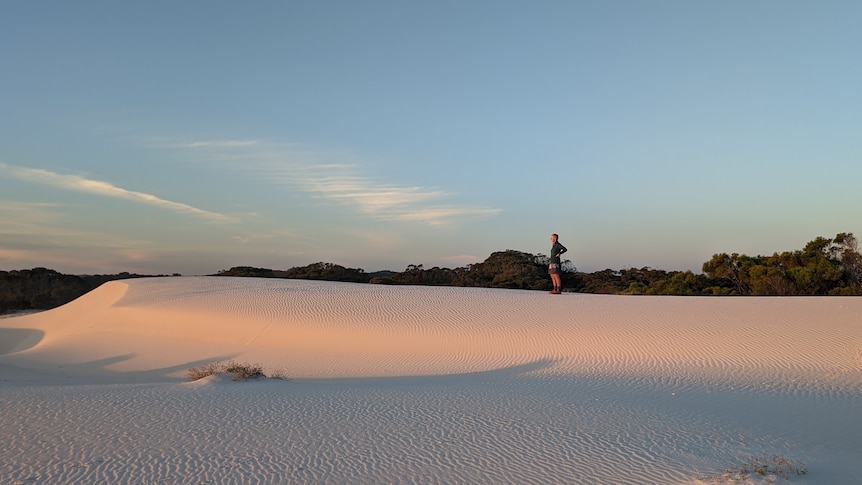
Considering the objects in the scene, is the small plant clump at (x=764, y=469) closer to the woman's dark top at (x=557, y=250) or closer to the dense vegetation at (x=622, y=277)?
the woman's dark top at (x=557, y=250)

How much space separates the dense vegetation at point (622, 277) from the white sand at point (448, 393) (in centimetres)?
1258

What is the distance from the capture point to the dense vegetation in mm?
27219

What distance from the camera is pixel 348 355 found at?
13.8 metres

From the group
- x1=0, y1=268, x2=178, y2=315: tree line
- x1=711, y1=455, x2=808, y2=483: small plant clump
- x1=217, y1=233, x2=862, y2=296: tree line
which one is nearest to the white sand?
x1=711, y1=455, x2=808, y2=483: small plant clump

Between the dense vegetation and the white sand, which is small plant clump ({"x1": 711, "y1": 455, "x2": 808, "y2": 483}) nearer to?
the white sand

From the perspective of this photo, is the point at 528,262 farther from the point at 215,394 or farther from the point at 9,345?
the point at 215,394

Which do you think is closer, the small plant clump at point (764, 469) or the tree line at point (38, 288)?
the small plant clump at point (764, 469)

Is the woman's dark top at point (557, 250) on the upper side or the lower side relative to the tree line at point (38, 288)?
upper

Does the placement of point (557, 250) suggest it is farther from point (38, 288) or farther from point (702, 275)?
point (38, 288)

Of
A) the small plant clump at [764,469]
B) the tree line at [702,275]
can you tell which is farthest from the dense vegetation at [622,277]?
the small plant clump at [764,469]

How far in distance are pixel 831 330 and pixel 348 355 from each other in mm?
10401

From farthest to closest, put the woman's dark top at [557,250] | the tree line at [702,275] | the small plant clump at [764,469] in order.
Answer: the tree line at [702,275] < the woman's dark top at [557,250] < the small plant clump at [764,469]

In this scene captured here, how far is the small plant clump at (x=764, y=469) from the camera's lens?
4.59m

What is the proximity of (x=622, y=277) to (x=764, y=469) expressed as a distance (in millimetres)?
34164
